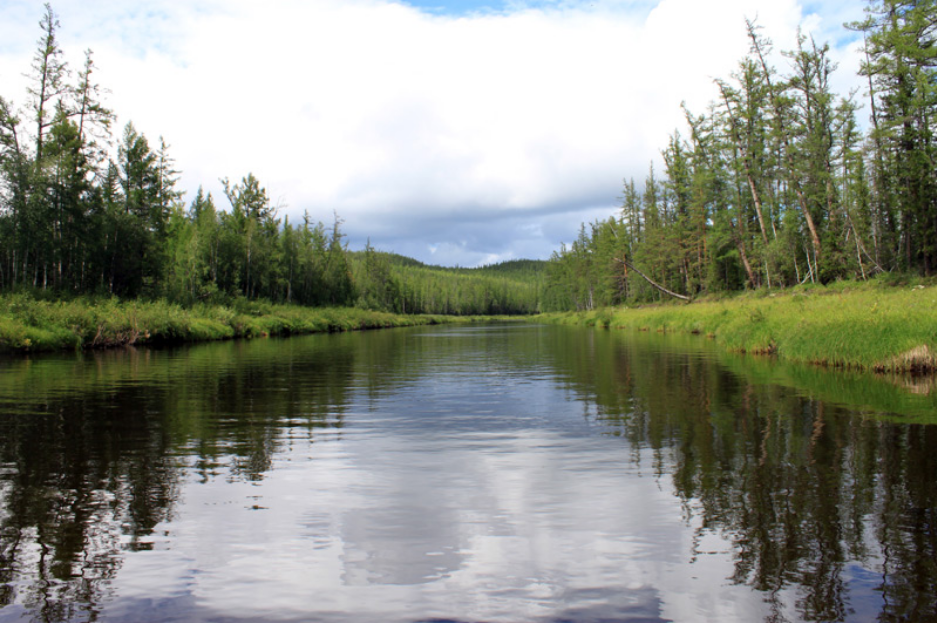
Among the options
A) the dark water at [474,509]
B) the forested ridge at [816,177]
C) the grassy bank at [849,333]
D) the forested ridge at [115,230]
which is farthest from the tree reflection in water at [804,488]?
the forested ridge at [115,230]

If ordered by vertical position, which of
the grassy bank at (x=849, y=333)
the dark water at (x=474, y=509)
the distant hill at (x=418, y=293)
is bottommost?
the dark water at (x=474, y=509)

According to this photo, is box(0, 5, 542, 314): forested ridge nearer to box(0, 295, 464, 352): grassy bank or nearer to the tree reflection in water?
box(0, 295, 464, 352): grassy bank

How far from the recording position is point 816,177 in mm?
37750

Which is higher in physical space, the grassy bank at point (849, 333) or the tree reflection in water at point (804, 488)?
the grassy bank at point (849, 333)

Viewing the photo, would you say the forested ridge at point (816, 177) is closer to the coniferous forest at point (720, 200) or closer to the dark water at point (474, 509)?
the coniferous forest at point (720, 200)

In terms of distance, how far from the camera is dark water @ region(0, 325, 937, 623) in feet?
12.4

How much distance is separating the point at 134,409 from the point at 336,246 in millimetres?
73571

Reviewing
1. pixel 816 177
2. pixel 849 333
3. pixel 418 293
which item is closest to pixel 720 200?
pixel 816 177

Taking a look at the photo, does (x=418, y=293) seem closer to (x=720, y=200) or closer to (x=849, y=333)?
(x=720, y=200)

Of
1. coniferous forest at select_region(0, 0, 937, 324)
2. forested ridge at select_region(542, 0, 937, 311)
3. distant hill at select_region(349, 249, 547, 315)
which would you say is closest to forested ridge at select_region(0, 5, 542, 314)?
coniferous forest at select_region(0, 0, 937, 324)

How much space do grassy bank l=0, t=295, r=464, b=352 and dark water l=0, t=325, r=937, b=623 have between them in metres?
14.4

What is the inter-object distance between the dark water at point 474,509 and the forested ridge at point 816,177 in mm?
21759

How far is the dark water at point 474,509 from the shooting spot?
379 cm

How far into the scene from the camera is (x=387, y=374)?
17.6 m
